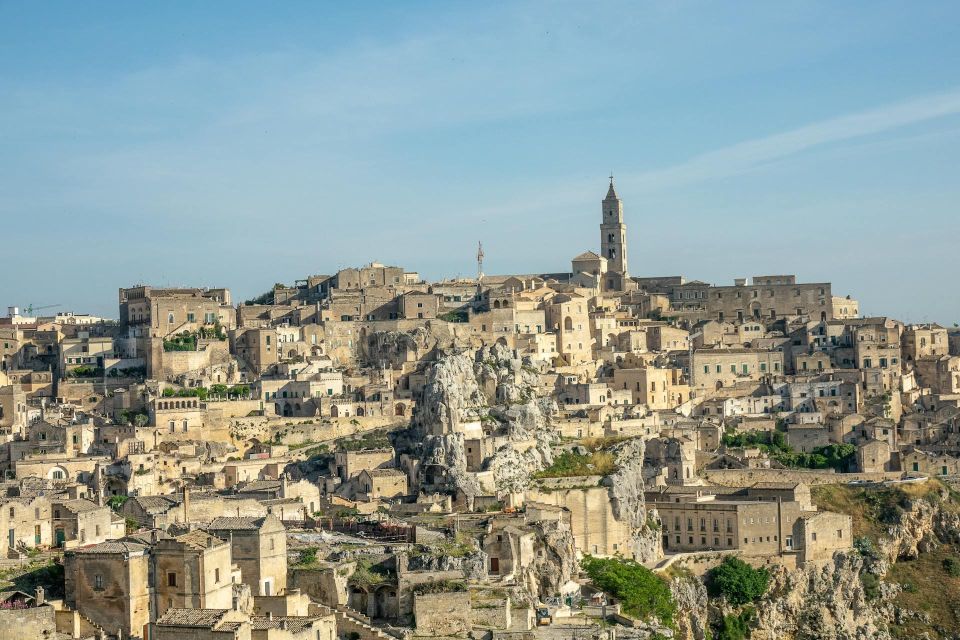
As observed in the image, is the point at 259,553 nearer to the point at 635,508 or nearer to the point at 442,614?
the point at 442,614

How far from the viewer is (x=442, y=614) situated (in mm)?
43688

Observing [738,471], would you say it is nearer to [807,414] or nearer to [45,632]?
[807,414]

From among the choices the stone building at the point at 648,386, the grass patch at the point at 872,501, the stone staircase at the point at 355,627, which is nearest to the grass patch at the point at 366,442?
the stone building at the point at 648,386

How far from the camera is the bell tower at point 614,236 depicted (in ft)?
348

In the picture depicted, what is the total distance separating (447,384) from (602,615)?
16046mm

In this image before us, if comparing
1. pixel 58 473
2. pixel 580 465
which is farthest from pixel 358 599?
pixel 580 465

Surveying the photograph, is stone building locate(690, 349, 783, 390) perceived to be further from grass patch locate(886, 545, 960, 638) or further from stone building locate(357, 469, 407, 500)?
stone building locate(357, 469, 407, 500)

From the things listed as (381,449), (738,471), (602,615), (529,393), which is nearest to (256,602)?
(602,615)

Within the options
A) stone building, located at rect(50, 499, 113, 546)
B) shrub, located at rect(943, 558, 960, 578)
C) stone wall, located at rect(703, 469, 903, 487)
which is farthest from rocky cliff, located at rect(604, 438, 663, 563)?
stone building, located at rect(50, 499, 113, 546)

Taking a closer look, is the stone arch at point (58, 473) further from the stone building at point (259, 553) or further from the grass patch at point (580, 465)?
the grass patch at point (580, 465)

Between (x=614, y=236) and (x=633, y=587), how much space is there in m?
53.6

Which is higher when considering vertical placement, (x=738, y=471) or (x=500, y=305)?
(x=500, y=305)

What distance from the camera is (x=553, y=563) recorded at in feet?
174

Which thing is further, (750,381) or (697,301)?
(697,301)
